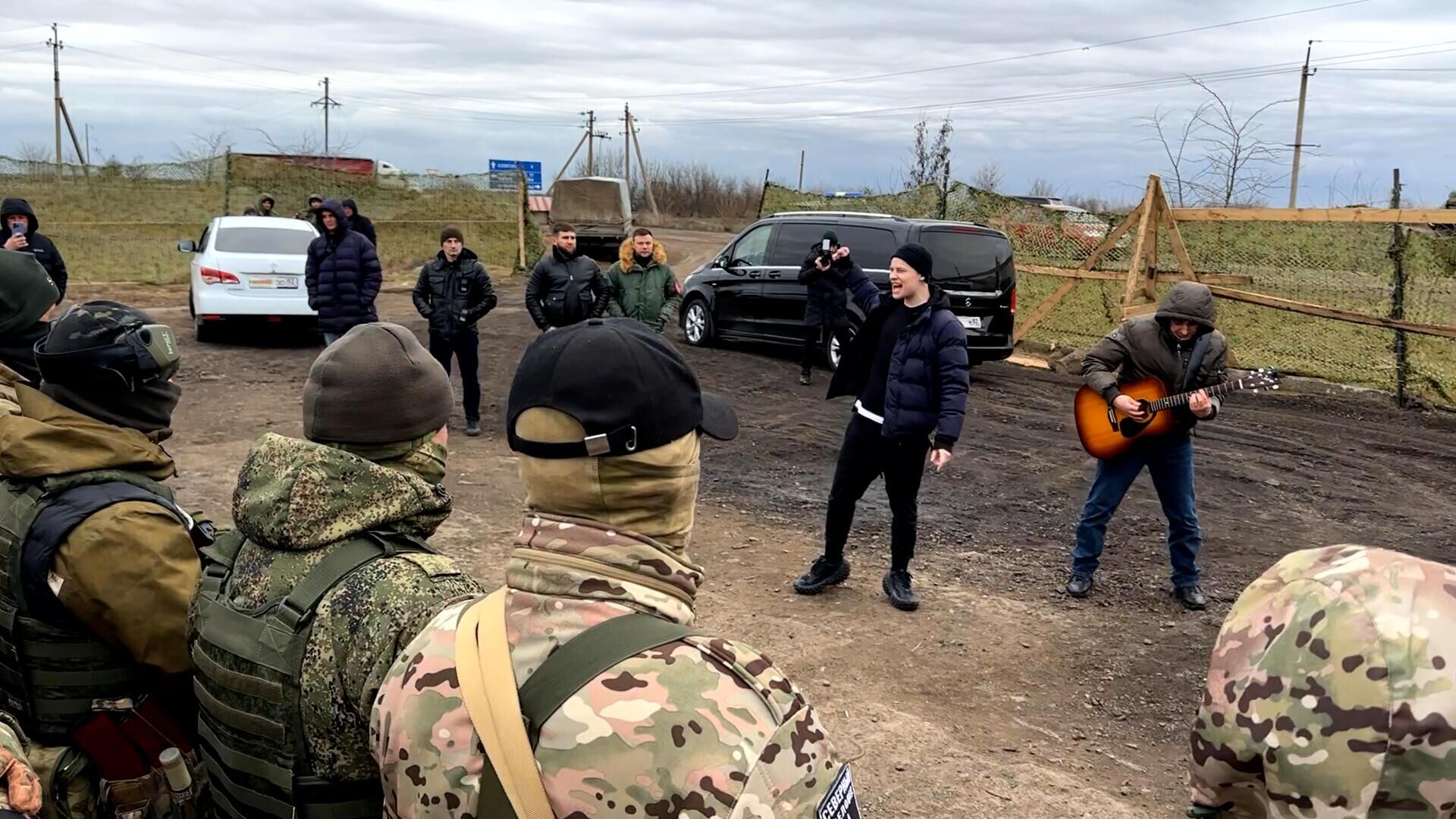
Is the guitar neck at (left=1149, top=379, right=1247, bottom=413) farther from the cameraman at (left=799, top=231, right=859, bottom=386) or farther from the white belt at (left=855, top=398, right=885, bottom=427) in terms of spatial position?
the cameraman at (left=799, top=231, right=859, bottom=386)

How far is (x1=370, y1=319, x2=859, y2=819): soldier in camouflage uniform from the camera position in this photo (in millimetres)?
1249

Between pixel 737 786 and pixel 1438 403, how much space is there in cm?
1140

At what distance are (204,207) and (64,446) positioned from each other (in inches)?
826

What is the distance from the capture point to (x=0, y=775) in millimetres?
1539

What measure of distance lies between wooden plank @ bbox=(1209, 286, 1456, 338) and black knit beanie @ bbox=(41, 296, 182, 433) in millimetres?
10573

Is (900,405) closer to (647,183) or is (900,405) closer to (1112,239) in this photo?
(1112,239)

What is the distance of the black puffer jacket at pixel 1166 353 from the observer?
17.2 ft

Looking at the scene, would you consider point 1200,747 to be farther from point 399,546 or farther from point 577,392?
point 399,546

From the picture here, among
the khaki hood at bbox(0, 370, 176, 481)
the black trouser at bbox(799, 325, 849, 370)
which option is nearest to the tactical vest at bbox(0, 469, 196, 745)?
the khaki hood at bbox(0, 370, 176, 481)

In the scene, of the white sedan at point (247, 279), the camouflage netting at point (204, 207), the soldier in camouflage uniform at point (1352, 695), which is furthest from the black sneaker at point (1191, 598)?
the camouflage netting at point (204, 207)

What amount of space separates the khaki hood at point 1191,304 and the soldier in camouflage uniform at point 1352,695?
4057 millimetres

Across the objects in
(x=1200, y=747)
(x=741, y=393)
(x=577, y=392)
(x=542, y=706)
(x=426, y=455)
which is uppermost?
(x=577, y=392)

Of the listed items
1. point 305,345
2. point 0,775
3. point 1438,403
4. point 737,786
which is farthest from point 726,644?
point 305,345

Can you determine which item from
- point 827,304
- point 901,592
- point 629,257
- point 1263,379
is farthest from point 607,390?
point 827,304
